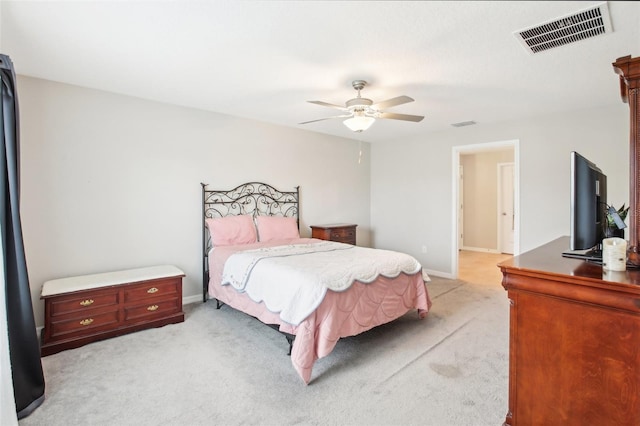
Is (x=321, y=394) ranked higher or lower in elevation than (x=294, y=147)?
lower

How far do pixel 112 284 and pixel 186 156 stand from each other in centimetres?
169

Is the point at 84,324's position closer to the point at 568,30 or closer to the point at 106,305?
the point at 106,305

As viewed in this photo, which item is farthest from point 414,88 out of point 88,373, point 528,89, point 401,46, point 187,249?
point 88,373

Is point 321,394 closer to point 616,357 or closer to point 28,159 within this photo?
point 616,357

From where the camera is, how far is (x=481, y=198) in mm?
7664

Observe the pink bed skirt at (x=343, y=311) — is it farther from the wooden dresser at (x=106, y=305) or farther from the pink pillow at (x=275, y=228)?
the pink pillow at (x=275, y=228)

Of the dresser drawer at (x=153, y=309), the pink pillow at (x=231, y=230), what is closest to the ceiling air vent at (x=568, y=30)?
the pink pillow at (x=231, y=230)

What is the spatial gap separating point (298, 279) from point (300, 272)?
8 cm

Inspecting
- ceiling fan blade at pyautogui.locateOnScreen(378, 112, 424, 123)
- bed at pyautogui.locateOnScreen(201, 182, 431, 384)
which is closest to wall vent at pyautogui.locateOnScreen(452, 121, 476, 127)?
ceiling fan blade at pyautogui.locateOnScreen(378, 112, 424, 123)

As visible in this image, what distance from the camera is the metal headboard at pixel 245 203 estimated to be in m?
4.03

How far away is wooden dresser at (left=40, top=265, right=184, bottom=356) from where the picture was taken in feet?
8.71

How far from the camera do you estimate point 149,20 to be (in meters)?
1.99

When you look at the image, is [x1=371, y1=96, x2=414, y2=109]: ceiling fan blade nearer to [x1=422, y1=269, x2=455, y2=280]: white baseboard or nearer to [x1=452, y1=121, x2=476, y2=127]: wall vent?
[x1=452, y1=121, x2=476, y2=127]: wall vent

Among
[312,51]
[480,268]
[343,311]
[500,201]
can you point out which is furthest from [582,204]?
[500,201]
